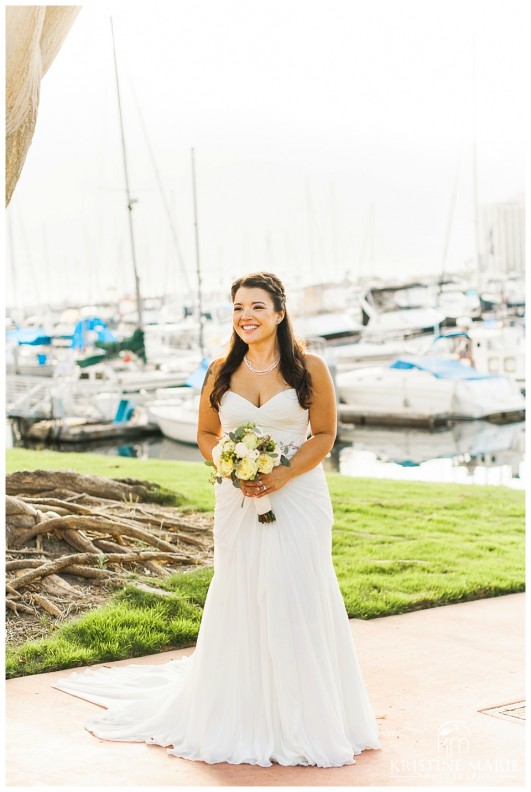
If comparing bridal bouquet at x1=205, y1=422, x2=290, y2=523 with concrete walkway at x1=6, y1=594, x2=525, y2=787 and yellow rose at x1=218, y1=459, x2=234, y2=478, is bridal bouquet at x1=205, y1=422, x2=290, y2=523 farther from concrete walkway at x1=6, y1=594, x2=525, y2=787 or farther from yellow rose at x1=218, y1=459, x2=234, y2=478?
concrete walkway at x1=6, y1=594, x2=525, y2=787

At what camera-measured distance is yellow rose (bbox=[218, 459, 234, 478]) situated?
5121 mm

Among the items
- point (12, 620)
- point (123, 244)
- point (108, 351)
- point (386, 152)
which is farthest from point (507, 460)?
point (386, 152)

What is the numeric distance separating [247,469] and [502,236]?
42.5m

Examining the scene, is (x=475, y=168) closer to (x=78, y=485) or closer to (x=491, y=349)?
(x=491, y=349)

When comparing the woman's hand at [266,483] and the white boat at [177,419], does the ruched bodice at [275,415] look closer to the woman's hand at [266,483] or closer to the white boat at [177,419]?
the woman's hand at [266,483]

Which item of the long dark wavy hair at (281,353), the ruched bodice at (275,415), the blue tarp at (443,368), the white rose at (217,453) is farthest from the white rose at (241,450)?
the blue tarp at (443,368)

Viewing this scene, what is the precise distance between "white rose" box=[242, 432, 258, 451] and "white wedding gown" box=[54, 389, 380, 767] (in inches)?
10.4

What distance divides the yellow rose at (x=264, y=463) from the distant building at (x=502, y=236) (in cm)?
3942

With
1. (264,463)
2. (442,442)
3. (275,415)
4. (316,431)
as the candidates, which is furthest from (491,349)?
(264,463)

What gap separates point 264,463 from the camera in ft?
16.7

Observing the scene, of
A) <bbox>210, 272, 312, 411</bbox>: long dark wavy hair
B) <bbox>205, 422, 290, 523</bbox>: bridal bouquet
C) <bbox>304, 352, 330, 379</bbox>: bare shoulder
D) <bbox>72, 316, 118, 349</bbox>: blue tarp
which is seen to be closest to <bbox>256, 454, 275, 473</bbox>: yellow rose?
<bbox>205, 422, 290, 523</bbox>: bridal bouquet

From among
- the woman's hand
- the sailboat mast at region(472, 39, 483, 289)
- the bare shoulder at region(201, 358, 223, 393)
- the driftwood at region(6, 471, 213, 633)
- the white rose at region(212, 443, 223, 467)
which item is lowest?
the driftwood at region(6, 471, 213, 633)

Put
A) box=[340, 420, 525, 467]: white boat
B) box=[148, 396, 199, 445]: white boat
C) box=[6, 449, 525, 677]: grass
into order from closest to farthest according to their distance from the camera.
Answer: box=[6, 449, 525, 677]: grass → box=[340, 420, 525, 467]: white boat → box=[148, 396, 199, 445]: white boat

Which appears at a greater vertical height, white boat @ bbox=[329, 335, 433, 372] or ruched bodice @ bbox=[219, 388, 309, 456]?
ruched bodice @ bbox=[219, 388, 309, 456]
